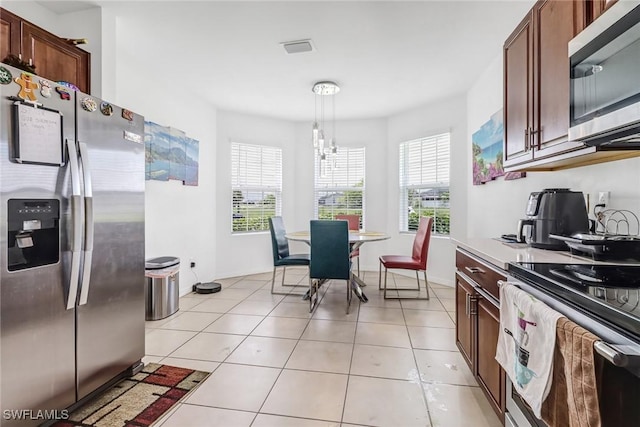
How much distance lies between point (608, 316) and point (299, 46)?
2.95m

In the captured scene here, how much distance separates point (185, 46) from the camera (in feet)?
9.77

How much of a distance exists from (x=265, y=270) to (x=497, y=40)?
14.7 ft

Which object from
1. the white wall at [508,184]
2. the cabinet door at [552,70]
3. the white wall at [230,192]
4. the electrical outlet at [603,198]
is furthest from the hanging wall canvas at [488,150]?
the white wall at [230,192]

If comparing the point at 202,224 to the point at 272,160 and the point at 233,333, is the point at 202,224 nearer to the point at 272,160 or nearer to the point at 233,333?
the point at 272,160

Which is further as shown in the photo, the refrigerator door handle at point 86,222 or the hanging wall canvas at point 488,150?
the hanging wall canvas at point 488,150

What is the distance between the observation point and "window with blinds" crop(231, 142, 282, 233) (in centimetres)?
518

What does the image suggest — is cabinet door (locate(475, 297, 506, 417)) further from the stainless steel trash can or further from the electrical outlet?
the stainless steel trash can

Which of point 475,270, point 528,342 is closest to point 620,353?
point 528,342

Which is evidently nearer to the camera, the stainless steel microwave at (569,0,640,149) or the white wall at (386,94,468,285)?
the stainless steel microwave at (569,0,640,149)

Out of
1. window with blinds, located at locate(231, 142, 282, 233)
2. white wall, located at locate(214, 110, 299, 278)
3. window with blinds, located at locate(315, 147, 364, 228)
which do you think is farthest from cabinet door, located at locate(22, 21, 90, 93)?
window with blinds, located at locate(315, 147, 364, 228)

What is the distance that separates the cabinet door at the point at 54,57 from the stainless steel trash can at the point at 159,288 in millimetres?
1717

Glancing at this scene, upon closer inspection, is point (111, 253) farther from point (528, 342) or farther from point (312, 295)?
point (312, 295)

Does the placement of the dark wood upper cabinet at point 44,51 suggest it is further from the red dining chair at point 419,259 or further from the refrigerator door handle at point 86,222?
the red dining chair at point 419,259

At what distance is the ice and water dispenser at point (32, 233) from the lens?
1434mm
